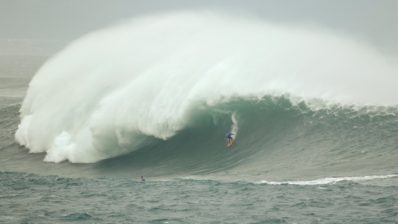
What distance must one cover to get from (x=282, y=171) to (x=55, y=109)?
13.6 m

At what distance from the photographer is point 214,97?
91.9 feet

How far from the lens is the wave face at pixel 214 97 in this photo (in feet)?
80.9

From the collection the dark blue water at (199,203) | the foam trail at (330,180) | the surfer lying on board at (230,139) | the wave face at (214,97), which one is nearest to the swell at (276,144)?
the wave face at (214,97)

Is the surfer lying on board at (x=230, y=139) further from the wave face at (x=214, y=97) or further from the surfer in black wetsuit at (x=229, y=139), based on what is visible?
the wave face at (x=214, y=97)

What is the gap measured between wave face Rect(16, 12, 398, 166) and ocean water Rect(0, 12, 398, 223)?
68mm

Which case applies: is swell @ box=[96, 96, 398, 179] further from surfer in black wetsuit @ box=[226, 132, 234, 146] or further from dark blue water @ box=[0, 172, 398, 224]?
dark blue water @ box=[0, 172, 398, 224]

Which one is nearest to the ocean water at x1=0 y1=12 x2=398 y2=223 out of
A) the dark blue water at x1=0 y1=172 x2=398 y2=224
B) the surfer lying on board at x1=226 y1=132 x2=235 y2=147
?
the dark blue water at x1=0 y1=172 x2=398 y2=224

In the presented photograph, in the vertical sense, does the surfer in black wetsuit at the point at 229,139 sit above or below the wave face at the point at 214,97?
below

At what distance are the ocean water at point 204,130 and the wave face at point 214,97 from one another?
0.07 m

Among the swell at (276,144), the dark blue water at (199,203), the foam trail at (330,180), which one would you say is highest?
the swell at (276,144)

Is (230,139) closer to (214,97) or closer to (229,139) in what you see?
(229,139)

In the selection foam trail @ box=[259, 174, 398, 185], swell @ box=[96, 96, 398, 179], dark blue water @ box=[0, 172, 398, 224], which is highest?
swell @ box=[96, 96, 398, 179]

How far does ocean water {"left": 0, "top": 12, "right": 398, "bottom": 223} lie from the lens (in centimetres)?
1805

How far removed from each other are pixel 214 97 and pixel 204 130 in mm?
1707
